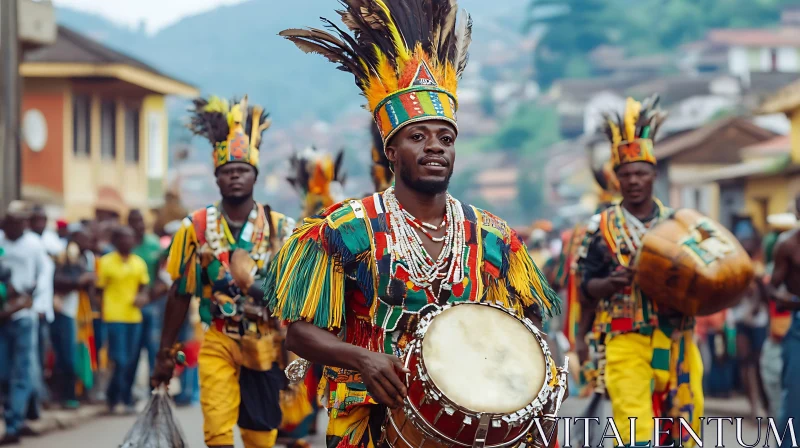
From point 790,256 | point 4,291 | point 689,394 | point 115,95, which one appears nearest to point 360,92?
point 689,394

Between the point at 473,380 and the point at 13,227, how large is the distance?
29.7 ft

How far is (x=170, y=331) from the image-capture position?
8875mm

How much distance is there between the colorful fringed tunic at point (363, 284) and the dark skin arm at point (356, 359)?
0.06 m

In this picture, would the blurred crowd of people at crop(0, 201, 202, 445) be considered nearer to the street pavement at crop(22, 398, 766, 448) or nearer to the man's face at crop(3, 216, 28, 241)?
the street pavement at crop(22, 398, 766, 448)

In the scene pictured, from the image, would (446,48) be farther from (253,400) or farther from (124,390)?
(124,390)

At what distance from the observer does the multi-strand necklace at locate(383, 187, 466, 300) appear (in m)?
5.40

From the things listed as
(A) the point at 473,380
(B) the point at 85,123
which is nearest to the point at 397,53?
Result: (A) the point at 473,380

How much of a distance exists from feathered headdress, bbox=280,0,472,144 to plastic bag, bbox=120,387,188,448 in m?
3.61

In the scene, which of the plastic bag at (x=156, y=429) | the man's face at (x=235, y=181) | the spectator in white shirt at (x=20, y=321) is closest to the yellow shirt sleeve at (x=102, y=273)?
the spectator in white shirt at (x=20, y=321)

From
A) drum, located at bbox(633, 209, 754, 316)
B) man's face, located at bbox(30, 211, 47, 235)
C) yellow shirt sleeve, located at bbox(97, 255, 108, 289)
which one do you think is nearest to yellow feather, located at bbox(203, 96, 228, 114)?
drum, located at bbox(633, 209, 754, 316)

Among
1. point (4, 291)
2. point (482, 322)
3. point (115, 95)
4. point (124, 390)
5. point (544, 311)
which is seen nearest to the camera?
point (482, 322)

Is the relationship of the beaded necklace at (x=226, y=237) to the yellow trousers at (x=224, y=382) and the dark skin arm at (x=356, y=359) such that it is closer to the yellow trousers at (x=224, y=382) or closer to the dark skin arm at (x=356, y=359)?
the yellow trousers at (x=224, y=382)

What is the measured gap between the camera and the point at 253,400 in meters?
8.95

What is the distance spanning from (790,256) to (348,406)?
520 centimetres
